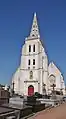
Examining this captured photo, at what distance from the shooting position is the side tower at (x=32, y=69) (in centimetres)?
6506

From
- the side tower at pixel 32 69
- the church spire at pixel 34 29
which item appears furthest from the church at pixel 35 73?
the church spire at pixel 34 29

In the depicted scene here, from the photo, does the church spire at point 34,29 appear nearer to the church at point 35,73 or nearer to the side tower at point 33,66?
the church at point 35,73

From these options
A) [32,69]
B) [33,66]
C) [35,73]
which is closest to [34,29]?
[33,66]

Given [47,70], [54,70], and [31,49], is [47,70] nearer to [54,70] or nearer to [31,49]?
[54,70]

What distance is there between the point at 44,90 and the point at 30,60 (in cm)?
1051

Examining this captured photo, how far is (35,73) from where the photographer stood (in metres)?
66.6

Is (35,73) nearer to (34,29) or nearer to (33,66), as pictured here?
(33,66)

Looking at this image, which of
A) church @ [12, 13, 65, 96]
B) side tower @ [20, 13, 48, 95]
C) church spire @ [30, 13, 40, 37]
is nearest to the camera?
side tower @ [20, 13, 48, 95]

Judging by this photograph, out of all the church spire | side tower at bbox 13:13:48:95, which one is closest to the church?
side tower at bbox 13:13:48:95

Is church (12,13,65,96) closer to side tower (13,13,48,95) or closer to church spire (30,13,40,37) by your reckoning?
side tower (13,13,48,95)

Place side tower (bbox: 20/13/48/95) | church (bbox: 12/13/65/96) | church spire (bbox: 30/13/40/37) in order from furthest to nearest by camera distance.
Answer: church spire (bbox: 30/13/40/37)
church (bbox: 12/13/65/96)
side tower (bbox: 20/13/48/95)

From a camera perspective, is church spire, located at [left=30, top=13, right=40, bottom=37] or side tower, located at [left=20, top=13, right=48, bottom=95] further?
church spire, located at [left=30, top=13, right=40, bottom=37]

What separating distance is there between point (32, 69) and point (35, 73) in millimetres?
1553

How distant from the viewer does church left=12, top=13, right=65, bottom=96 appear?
2566 inches
